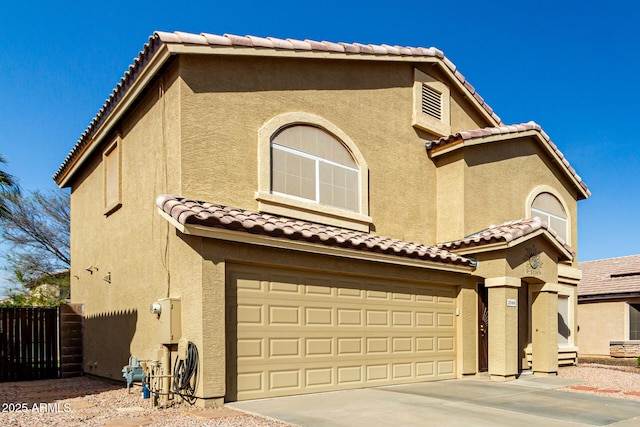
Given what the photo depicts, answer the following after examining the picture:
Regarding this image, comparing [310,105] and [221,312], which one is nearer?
[221,312]

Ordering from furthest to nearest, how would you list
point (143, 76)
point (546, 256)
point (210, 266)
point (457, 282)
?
point (546, 256), point (457, 282), point (143, 76), point (210, 266)

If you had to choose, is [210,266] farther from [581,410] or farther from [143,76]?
[581,410]

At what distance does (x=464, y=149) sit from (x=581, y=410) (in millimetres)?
7506

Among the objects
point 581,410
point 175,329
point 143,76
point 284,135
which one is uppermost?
point 143,76

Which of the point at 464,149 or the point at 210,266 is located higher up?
the point at 464,149

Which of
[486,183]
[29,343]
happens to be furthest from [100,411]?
[486,183]

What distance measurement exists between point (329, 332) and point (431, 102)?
791 centimetres

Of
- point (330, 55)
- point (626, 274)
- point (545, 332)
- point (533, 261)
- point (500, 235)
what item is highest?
point (330, 55)

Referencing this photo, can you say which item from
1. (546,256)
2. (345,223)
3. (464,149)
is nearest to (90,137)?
(345,223)

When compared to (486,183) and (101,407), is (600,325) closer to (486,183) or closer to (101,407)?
(486,183)

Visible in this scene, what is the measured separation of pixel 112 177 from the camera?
14305 millimetres

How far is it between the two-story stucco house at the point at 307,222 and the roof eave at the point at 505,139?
0.07 m

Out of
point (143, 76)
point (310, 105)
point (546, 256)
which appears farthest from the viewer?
point (546, 256)

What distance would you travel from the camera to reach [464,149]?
15258mm
